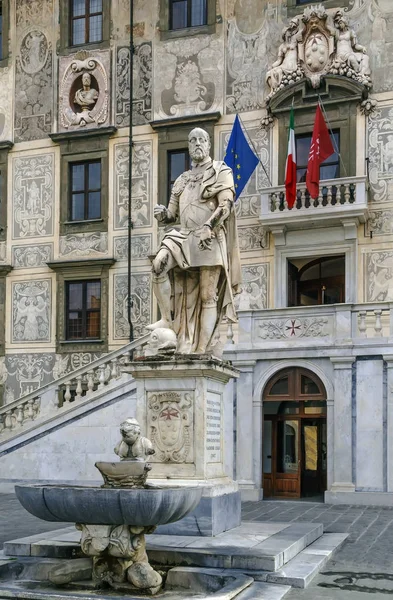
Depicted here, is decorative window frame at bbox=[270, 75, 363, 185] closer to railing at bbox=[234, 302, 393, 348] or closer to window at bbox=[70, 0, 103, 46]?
railing at bbox=[234, 302, 393, 348]

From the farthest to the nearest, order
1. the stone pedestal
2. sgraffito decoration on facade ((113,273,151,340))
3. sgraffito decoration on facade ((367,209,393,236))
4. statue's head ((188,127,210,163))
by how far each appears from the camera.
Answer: sgraffito decoration on facade ((113,273,151,340)) → sgraffito decoration on facade ((367,209,393,236)) → statue's head ((188,127,210,163)) → the stone pedestal

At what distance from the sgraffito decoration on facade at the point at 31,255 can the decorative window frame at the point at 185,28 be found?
282 inches

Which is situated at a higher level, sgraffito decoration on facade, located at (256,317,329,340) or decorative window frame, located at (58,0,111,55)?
decorative window frame, located at (58,0,111,55)

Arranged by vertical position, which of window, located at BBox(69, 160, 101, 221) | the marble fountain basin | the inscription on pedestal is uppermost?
window, located at BBox(69, 160, 101, 221)

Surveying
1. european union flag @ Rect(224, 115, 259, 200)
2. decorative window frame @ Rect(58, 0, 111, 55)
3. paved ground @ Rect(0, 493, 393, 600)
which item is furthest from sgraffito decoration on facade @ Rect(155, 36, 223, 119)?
paved ground @ Rect(0, 493, 393, 600)

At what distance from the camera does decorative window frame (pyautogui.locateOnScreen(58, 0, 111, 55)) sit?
88.3 feet

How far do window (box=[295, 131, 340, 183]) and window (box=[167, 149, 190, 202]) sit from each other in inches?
131

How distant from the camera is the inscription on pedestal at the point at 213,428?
Answer: 11.0 meters

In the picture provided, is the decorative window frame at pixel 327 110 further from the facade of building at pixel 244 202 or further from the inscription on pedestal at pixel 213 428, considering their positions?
the inscription on pedestal at pixel 213 428

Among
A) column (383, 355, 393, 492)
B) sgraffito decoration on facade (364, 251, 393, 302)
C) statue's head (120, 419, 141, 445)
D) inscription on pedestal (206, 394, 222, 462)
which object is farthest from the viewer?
sgraffito decoration on facade (364, 251, 393, 302)

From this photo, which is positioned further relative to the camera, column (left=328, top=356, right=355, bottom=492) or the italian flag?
the italian flag

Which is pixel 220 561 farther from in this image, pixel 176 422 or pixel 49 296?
pixel 49 296

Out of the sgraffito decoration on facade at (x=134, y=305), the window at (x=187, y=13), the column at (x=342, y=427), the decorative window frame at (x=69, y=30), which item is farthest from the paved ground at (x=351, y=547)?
the decorative window frame at (x=69, y=30)

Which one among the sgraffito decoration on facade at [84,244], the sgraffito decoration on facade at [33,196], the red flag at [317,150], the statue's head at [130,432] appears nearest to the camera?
the statue's head at [130,432]
